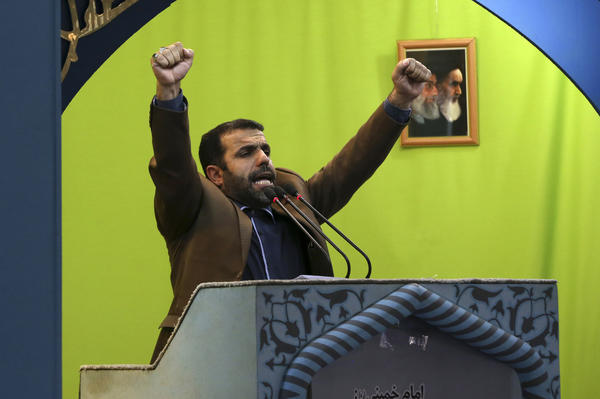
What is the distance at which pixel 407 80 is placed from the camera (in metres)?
2.60

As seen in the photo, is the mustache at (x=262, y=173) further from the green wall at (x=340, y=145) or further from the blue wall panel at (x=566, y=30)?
the green wall at (x=340, y=145)

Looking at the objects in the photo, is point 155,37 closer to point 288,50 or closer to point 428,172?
point 288,50

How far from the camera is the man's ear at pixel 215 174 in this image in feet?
9.05

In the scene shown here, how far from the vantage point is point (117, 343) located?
13.5 feet

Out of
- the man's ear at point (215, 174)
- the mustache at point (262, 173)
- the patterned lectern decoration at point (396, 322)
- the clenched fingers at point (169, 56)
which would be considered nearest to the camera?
the patterned lectern decoration at point (396, 322)

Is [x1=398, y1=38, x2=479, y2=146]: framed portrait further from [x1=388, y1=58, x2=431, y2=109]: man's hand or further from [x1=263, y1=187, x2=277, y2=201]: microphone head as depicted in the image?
[x1=263, y1=187, x2=277, y2=201]: microphone head

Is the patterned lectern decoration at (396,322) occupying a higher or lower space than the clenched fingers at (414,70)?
lower

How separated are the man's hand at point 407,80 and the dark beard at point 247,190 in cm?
45

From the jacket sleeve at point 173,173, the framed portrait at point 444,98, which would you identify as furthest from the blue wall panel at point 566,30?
the jacket sleeve at point 173,173

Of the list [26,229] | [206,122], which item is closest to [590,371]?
[206,122]

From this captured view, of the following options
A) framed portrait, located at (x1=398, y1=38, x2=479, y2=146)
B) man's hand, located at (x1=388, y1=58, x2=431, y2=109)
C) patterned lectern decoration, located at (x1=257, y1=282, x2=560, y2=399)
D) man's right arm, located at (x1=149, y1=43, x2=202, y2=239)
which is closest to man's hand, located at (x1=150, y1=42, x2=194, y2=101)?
man's right arm, located at (x1=149, y1=43, x2=202, y2=239)

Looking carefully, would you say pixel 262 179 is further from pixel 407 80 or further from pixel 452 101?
pixel 452 101

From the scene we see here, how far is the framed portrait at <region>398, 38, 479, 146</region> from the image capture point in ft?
13.7

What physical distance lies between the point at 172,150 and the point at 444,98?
2.16 metres
